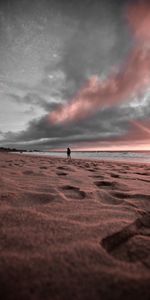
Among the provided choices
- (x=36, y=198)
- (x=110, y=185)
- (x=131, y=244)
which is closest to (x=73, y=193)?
(x=36, y=198)

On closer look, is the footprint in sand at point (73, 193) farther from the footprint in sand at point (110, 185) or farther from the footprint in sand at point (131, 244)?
the footprint in sand at point (131, 244)

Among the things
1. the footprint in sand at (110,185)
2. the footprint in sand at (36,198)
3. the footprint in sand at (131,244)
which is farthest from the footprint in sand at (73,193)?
the footprint in sand at (131,244)

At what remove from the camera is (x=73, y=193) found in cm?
222

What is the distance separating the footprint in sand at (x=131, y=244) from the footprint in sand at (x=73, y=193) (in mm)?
789

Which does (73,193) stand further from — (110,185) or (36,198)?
(110,185)

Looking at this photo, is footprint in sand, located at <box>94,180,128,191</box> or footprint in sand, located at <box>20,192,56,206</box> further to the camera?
footprint in sand, located at <box>94,180,128,191</box>

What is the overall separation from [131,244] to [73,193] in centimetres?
117

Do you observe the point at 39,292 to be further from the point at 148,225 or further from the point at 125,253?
the point at 148,225


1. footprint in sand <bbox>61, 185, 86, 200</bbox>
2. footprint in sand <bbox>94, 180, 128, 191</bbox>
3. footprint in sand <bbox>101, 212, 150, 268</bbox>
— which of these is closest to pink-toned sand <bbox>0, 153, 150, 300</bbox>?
footprint in sand <bbox>101, 212, 150, 268</bbox>

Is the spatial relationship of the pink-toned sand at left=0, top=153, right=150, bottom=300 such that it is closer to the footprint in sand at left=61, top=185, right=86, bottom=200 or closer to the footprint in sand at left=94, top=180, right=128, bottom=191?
the footprint in sand at left=61, top=185, right=86, bottom=200

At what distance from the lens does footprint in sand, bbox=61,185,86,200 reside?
6.70 feet

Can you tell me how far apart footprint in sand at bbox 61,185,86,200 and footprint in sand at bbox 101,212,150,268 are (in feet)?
2.59

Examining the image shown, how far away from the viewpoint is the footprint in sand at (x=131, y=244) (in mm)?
995

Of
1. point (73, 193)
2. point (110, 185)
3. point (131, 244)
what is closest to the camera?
point (131, 244)
